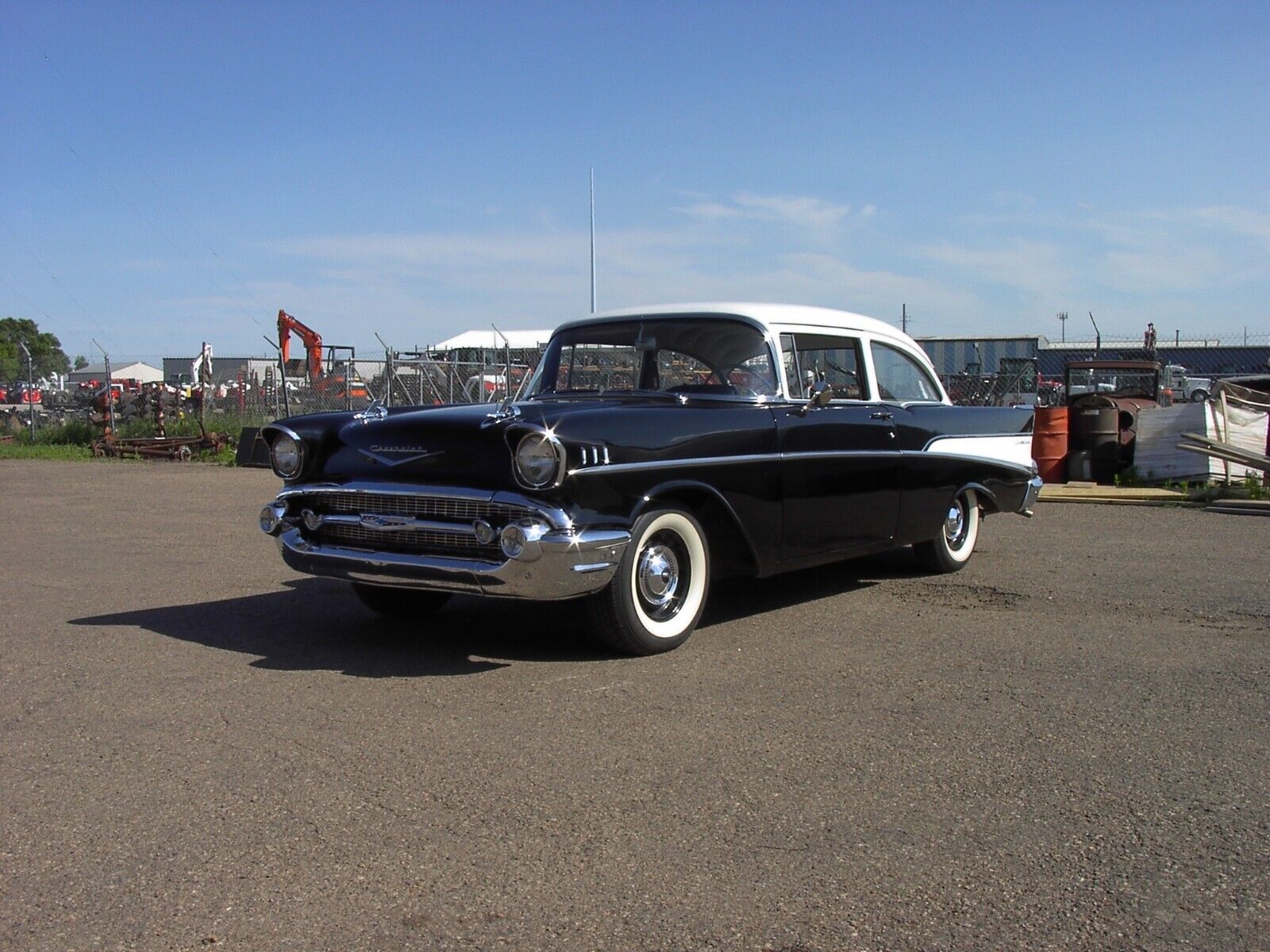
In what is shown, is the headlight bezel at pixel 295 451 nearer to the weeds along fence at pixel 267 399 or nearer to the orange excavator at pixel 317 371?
the weeds along fence at pixel 267 399

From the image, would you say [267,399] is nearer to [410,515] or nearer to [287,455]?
[287,455]

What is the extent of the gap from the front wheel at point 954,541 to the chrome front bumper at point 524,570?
3.04 meters

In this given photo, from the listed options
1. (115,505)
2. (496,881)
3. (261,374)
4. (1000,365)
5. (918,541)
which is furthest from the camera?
(261,374)

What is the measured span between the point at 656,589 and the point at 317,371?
25.3 m

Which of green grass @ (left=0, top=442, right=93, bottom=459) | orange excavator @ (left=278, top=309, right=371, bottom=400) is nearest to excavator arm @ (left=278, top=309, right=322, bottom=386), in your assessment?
orange excavator @ (left=278, top=309, right=371, bottom=400)

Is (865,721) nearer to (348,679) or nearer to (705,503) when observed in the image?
(705,503)

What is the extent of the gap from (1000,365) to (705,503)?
75.1ft

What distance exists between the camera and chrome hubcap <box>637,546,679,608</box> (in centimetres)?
513

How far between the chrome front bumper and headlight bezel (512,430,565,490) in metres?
0.21

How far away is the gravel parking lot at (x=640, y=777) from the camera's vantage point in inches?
107

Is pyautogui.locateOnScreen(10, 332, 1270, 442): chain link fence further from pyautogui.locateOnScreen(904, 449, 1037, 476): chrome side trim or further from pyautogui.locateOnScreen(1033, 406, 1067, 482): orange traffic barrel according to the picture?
pyautogui.locateOnScreen(904, 449, 1037, 476): chrome side trim

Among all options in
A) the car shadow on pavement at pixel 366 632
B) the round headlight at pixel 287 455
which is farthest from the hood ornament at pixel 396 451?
the car shadow on pavement at pixel 366 632

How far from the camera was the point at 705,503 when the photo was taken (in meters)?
5.45

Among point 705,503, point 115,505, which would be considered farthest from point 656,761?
point 115,505
